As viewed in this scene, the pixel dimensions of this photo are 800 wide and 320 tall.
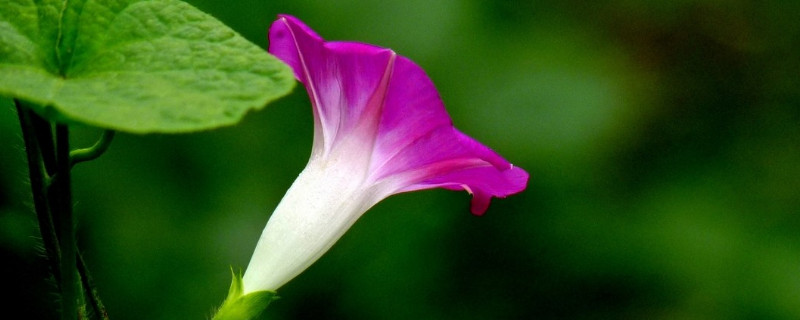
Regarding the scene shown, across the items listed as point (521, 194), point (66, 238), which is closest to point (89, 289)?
point (66, 238)

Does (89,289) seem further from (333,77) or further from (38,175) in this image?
(333,77)

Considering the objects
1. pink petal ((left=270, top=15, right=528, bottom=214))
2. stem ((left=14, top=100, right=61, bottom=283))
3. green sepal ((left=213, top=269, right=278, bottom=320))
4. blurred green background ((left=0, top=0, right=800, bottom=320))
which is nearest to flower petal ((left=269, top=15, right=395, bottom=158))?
pink petal ((left=270, top=15, right=528, bottom=214))

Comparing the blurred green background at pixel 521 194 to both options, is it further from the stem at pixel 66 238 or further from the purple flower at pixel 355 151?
the stem at pixel 66 238

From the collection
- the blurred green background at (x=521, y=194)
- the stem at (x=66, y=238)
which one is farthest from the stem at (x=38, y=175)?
the blurred green background at (x=521, y=194)

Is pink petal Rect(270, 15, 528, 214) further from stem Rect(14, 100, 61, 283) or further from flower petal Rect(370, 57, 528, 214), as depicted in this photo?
stem Rect(14, 100, 61, 283)

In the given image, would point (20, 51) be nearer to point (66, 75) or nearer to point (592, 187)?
point (66, 75)
